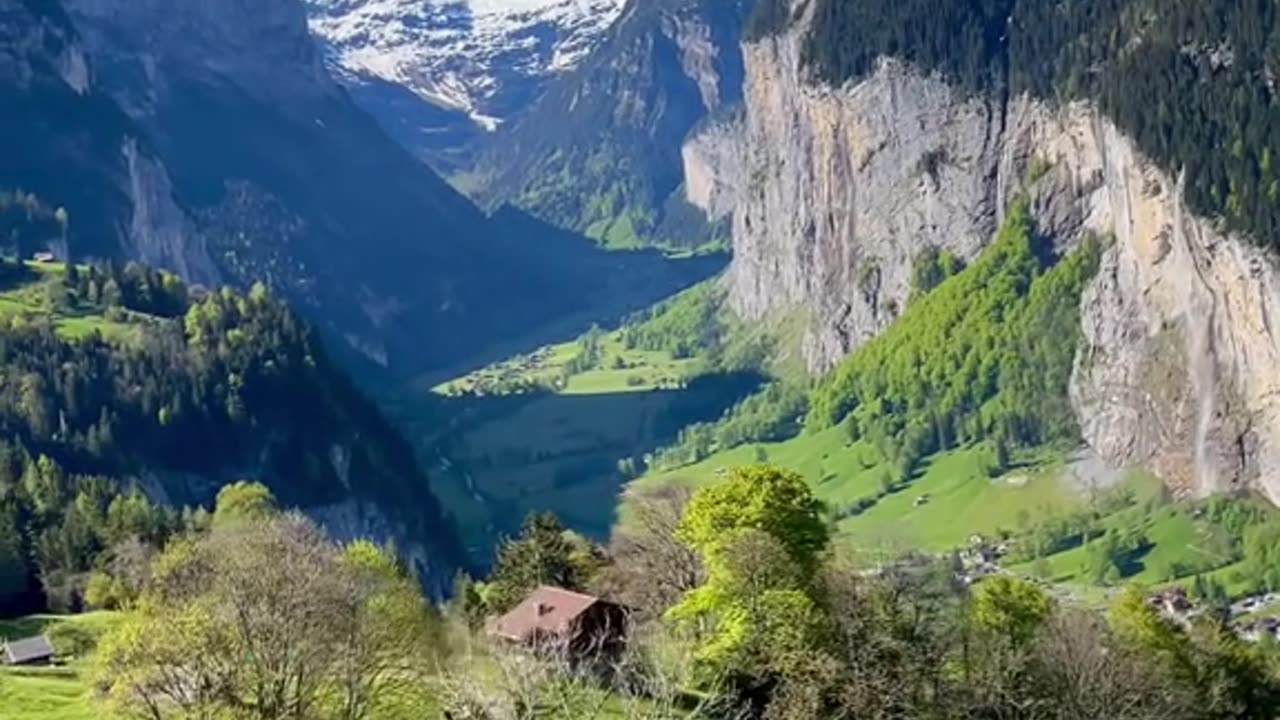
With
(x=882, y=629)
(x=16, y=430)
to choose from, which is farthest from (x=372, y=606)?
(x=16, y=430)

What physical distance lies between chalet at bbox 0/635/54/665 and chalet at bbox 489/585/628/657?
24112 millimetres

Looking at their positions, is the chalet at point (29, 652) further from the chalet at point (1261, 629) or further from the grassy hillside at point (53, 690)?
the chalet at point (1261, 629)

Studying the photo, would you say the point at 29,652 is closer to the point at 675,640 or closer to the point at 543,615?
the point at 543,615

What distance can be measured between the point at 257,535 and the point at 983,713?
3727cm

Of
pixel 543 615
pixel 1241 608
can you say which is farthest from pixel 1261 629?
pixel 543 615

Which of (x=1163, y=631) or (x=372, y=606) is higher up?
(x=372, y=606)

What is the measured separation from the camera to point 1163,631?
356 feet

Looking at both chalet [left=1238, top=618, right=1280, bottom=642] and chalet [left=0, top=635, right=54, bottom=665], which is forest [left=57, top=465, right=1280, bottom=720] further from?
chalet [left=1238, top=618, right=1280, bottom=642]

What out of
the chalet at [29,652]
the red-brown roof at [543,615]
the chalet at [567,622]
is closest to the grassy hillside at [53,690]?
the chalet at [29,652]

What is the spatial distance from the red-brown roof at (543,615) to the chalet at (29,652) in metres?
24.3

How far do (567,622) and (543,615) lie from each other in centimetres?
329

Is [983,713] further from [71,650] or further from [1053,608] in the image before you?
[71,650]

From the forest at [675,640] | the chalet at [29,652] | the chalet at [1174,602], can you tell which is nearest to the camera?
the forest at [675,640]

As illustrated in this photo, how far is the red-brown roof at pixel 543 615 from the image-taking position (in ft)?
298
